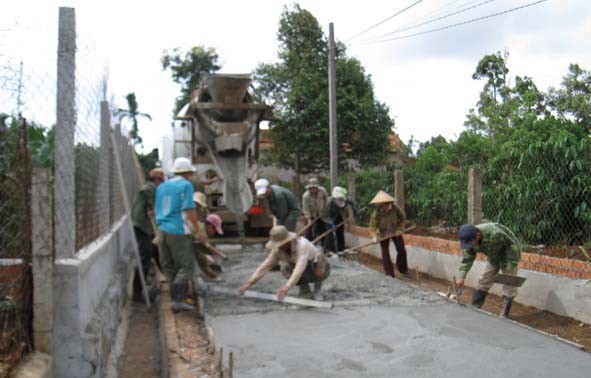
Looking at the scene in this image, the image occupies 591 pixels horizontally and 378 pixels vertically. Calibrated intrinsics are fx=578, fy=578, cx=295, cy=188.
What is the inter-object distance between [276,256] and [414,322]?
1.51m

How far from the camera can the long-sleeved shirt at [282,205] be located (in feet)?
25.5

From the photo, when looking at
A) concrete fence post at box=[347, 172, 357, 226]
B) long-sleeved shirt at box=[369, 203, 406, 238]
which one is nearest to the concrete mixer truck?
long-sleeved shirt at box=[369, 203, 406, 238]

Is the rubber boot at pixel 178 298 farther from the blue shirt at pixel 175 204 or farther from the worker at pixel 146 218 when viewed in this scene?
the worker at pixel 146 218

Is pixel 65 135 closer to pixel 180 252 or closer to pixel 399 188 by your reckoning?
pixel 180 252

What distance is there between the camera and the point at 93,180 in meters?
5.23

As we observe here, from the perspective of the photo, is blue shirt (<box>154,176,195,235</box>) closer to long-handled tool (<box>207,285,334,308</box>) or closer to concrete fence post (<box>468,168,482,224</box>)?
long-handled tool (<box>207,285,334,308</box>)

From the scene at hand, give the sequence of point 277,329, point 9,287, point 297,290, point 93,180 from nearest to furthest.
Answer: point 9,287 < point 277,329 < point 93,180 < point 297,290

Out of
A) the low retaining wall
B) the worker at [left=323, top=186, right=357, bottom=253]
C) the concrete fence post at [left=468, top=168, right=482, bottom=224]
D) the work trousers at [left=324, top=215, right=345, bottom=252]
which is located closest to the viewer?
the low retaining wall

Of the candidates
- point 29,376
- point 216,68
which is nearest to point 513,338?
point 29,376

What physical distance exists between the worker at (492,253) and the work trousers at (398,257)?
8.17 feet

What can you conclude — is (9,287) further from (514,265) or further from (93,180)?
(514,265)

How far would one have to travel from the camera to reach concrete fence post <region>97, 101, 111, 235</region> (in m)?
5.79

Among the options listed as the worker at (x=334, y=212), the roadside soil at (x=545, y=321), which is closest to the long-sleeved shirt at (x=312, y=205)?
the worker at (x=334, y=212)

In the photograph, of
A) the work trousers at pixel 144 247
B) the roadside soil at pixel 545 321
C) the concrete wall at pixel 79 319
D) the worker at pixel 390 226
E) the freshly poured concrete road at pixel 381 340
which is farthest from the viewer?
the worker at pixel 390 226
